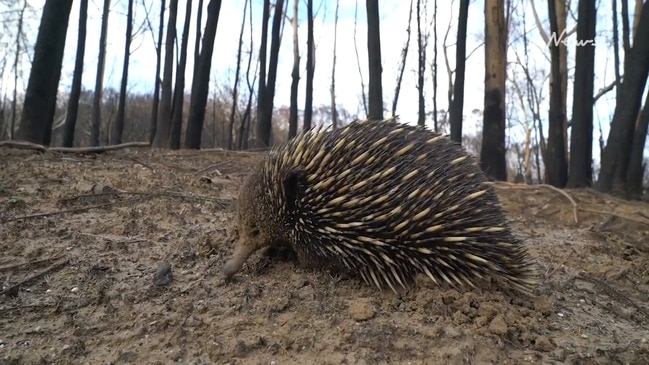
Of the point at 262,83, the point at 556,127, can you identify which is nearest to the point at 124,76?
the point at 262,83

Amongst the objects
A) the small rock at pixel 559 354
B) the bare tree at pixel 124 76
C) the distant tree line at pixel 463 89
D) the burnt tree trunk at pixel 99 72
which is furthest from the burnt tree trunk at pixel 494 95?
the burnt tree trunk at pixel 99 72

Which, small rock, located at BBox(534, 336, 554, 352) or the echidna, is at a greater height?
the echidna

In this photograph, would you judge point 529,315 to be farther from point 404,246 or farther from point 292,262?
point 292,262

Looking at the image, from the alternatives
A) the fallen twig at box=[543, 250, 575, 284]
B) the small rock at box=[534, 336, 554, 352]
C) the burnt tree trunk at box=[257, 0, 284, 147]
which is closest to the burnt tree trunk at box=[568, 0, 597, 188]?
the fallen twig at box=[543, 250, 575, 284]

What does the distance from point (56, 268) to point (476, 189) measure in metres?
3.24

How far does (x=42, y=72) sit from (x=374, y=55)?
20.0 feet

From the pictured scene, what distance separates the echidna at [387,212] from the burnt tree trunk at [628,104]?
6554 millimetres

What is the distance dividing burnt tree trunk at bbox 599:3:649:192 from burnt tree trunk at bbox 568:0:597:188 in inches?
50.5

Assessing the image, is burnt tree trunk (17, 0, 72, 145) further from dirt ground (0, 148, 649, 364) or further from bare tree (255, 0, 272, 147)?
bare tree (255, 0, 272, 147)

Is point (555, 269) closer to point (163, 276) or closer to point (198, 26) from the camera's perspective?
point (163, 276)

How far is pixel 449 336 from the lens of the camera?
2875mm

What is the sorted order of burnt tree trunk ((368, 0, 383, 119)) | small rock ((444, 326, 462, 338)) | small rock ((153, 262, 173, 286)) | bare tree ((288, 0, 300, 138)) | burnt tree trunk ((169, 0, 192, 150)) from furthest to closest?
bare tree ((288, 0, 300, 138)), burnt tree trunk ((169, 0, 192, 150)), burnt tree trunk ((368, 0, 383, 119)), small rock ((153, 262, 173, 286)), small rock ((444, 326, 462, 338))

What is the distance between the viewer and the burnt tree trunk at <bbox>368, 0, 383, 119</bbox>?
968cm

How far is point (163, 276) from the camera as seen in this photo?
3557mm
